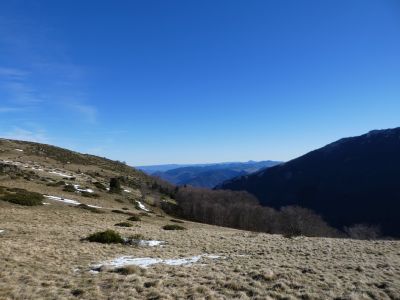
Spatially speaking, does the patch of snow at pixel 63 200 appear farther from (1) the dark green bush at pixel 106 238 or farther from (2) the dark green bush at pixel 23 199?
(1) the dark green bush at pixel 106 238

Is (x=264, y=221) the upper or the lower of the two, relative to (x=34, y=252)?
lower

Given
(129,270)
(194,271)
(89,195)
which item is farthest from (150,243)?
(89,195)

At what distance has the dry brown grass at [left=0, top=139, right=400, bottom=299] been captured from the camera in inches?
528

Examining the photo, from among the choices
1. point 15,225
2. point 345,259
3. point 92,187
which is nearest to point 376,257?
point 345,259

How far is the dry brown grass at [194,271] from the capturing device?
13.4m

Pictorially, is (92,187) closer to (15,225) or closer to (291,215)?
(15,225)

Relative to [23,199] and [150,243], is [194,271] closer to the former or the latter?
[150,243]

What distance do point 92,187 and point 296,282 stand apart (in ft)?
181

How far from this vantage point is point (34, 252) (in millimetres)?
19391

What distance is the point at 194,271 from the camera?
17.0 m

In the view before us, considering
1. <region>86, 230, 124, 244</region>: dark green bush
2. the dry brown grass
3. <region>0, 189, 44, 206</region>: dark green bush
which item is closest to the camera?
the dry brown grass

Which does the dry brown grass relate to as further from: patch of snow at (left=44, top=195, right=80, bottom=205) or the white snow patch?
patch of snow at (left=44, top=195, right=80, bottom=205)

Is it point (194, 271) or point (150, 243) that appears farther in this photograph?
point (150, 243)

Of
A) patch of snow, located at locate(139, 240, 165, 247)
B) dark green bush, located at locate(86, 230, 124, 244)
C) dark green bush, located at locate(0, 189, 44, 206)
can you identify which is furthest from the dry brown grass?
dark green bush, located at locate(0, 189, 44, 206)
